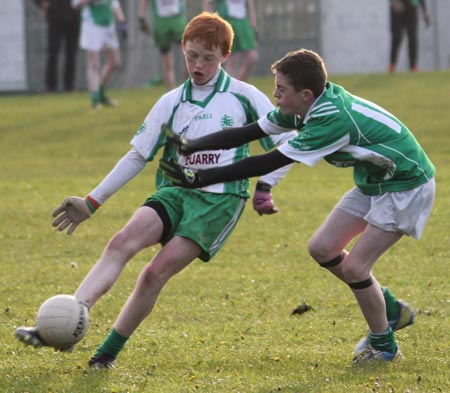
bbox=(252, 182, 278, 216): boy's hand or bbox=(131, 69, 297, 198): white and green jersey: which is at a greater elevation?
bbox=(131, 69, 297, 198): white and green jersey

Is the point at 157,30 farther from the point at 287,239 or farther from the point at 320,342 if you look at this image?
the point at 320,342

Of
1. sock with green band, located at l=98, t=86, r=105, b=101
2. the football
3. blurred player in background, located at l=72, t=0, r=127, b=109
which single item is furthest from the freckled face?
sock with green band, located at l=98, t=86, r=105, b=101

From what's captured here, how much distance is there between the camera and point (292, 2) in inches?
1091

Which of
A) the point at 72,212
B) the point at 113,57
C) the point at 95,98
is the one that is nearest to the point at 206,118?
the point at 72,212

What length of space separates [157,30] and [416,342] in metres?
12.8

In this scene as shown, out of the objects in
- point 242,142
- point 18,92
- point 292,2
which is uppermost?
point 242,142

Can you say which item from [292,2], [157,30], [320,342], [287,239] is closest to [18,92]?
[292,2]

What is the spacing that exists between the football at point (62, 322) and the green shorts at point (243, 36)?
1164 cm

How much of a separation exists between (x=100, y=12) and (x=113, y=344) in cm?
1308

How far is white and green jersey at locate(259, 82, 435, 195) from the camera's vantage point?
551 centimetres

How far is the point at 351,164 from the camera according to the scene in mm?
5727

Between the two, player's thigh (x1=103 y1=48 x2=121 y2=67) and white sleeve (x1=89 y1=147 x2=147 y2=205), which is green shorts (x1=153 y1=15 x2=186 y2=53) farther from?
white sleeve (x1=89 y1=147 x2=147 y2=205)

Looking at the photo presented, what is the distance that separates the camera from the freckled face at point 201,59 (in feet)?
19.9

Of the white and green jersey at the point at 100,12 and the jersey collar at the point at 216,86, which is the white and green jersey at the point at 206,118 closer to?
the jersey collar at the point at 216,86
